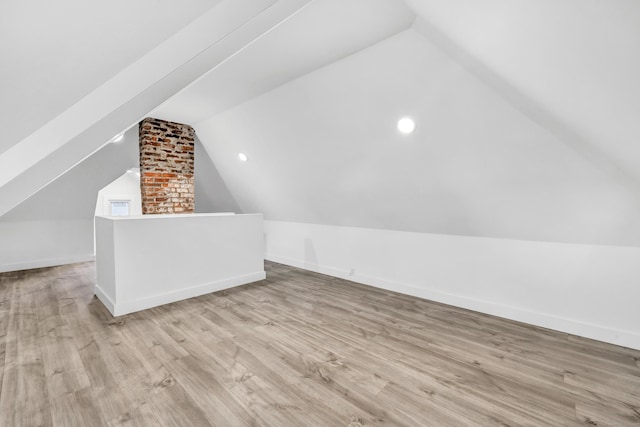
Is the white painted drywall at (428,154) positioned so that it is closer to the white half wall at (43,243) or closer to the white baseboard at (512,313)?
the white baseboard at (512,313)

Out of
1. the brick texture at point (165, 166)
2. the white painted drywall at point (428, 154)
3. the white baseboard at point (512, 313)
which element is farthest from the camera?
the brick texture at point (165, 166)

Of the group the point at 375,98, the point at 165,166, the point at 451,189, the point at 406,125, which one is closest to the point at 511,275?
the point at 451,189

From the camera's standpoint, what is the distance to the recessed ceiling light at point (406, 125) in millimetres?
2723

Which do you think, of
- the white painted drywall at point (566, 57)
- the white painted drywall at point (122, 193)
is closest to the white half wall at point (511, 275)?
the white painted drywall at point (566, 57)

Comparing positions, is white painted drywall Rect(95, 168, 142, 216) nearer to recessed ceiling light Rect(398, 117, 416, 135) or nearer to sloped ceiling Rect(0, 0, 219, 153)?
recessed ceiling light Rect(398, 117, 416, 135)

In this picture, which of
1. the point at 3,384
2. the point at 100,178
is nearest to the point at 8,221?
the point at 100,178

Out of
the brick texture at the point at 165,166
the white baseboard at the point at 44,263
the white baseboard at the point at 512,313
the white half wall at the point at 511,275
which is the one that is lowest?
the white baseboard at the point at 44,263

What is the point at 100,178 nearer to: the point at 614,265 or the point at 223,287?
the point at 223,287

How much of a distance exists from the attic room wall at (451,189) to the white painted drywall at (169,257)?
1294mm

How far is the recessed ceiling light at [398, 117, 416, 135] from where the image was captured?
272 centimetres

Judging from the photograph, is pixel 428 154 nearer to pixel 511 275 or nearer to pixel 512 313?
pixel 511 275

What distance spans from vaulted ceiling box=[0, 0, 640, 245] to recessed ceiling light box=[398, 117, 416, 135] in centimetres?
7

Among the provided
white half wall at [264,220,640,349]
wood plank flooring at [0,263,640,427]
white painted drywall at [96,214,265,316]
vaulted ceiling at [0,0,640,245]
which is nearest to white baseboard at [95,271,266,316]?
white painted drywall at [96,214,265,316]

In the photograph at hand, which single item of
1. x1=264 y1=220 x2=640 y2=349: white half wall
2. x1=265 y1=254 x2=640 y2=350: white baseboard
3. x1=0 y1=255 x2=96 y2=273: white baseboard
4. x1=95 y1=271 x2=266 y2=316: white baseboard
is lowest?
x1=0 y1=255 x2=96 y2=273: white baseboard
